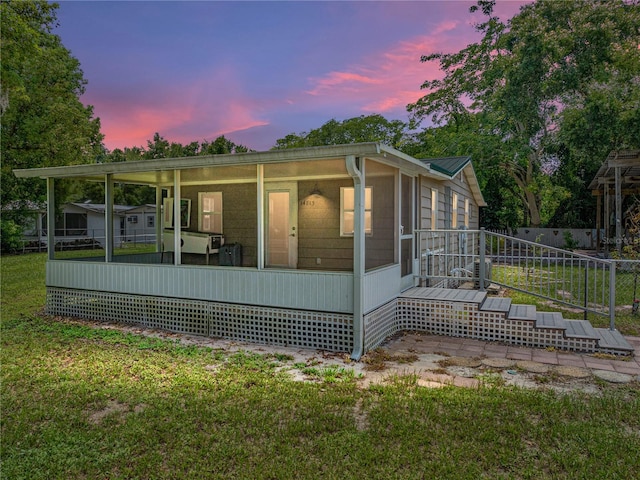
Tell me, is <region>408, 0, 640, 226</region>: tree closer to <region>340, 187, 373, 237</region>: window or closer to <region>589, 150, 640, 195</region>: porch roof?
<region>589, 150, 640, 195</region>: porch roof

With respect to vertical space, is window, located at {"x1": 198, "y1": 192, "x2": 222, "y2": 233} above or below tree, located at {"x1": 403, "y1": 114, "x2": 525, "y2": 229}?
below

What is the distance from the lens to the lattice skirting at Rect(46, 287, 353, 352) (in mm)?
5309

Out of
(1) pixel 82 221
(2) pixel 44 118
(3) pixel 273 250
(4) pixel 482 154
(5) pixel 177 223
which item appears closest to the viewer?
(5) pixel 177 223

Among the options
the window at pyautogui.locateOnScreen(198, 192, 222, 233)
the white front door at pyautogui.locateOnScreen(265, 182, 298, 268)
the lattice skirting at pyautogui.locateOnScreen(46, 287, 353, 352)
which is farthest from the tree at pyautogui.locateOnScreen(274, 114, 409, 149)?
the lattice skirting at pyautogui.locateOnScreen(46, 287, 353, 352)

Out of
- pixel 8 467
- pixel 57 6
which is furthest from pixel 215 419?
pixel 57 6

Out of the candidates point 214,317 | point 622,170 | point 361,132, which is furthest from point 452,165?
point 361,132

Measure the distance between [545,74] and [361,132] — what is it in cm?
1398

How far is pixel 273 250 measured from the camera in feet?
28.1

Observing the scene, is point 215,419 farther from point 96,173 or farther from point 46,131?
point 46,131

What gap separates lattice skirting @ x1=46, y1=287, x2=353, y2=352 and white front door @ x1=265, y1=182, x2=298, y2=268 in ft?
8.49

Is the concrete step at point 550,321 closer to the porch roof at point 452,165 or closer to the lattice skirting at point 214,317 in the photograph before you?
the lattice skirting at point 214,317

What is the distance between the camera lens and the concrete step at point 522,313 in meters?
5.58

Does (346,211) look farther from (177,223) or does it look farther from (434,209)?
(177,223)

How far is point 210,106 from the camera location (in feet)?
51.2
